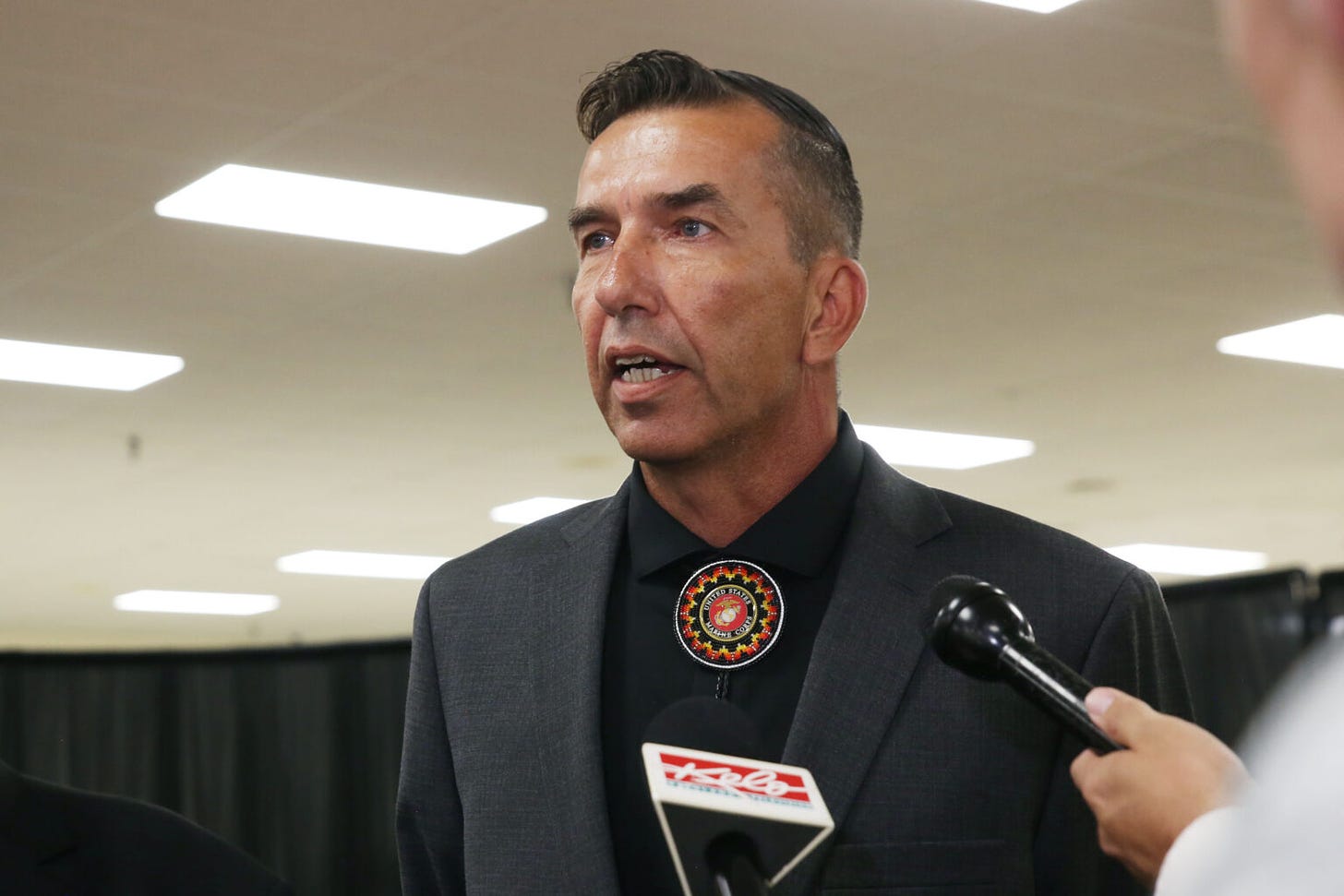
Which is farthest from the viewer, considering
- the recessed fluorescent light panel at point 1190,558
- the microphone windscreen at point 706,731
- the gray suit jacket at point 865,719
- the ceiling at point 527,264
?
the recessed fluorescent light panel at point 1190,558

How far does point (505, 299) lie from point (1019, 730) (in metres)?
6.16

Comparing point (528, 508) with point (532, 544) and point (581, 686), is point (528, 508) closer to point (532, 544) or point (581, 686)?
point (532, 544)

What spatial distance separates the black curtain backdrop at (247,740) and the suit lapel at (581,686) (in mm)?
3065

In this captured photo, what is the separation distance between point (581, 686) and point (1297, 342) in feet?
25.2

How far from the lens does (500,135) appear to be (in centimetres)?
570

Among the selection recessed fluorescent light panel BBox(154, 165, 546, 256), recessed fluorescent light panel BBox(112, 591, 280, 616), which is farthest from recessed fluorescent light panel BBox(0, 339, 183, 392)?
recessed fluorescent light panel BBox(112, 591, 280, 616)

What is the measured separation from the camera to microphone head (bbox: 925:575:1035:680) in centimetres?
116

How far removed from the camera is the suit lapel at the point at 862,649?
145 cm

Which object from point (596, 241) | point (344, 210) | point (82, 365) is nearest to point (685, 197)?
point (596, 241)

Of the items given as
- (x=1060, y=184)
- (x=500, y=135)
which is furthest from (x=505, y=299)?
(x=1060, y=184)

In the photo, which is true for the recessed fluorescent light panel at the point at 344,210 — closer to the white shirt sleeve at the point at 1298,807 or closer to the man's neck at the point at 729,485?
the man's neck at the point at 729,485

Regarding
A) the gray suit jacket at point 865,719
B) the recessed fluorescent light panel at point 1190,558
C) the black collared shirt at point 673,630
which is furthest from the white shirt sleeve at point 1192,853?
the recessed fluorescent light panel at point 1190,558

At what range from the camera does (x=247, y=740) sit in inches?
187

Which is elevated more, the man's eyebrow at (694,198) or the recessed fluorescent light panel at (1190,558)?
the man's eyebrow at (694,198)
